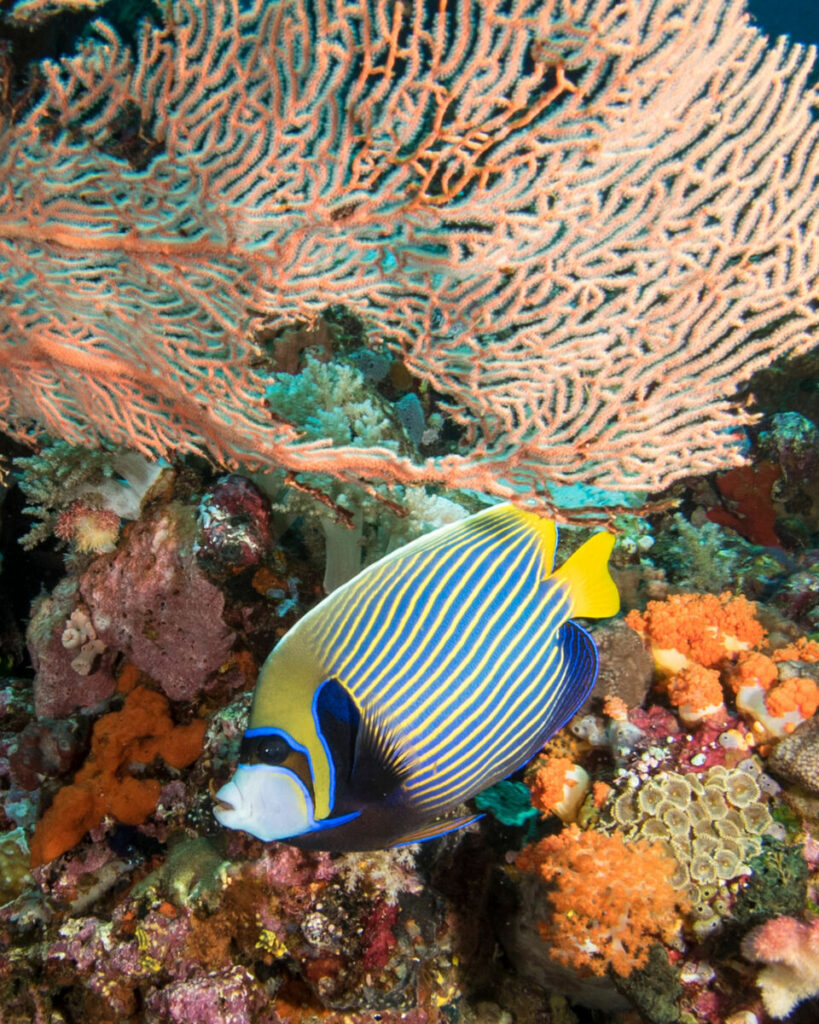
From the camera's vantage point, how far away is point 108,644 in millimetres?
4031

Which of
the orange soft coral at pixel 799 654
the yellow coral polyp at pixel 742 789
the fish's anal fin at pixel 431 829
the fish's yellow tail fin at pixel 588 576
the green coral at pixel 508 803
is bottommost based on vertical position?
the green coral at pixel 508 803

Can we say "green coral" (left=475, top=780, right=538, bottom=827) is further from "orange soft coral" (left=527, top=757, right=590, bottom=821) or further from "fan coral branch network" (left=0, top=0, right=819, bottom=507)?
"fan coral branch network" (left=0, top=0, right=819, bottom=507)

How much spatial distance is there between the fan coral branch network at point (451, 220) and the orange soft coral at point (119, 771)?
6.58 feet

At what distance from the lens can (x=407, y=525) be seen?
336 centimetres

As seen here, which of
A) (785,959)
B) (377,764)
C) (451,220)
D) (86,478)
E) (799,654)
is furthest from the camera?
(86,478)

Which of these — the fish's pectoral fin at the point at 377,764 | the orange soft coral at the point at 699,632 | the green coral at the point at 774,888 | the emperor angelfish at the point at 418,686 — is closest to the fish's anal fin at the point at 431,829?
the emperor angelfish at the point at 418,686

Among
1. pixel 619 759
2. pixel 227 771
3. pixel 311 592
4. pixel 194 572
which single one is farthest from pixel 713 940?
pixel 194 572

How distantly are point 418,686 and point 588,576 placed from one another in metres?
0.61

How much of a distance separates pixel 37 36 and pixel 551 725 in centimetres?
736

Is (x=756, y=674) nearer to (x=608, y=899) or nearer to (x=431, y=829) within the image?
(x=608, y=899)

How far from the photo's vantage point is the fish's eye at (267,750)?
1494 mm

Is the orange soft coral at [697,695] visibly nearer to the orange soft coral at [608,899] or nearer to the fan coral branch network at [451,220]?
the orange soft coral at [608,899]

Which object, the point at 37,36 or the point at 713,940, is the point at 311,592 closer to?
the point at 713,940

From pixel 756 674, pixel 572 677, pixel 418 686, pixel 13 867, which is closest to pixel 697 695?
pixel 756 674
